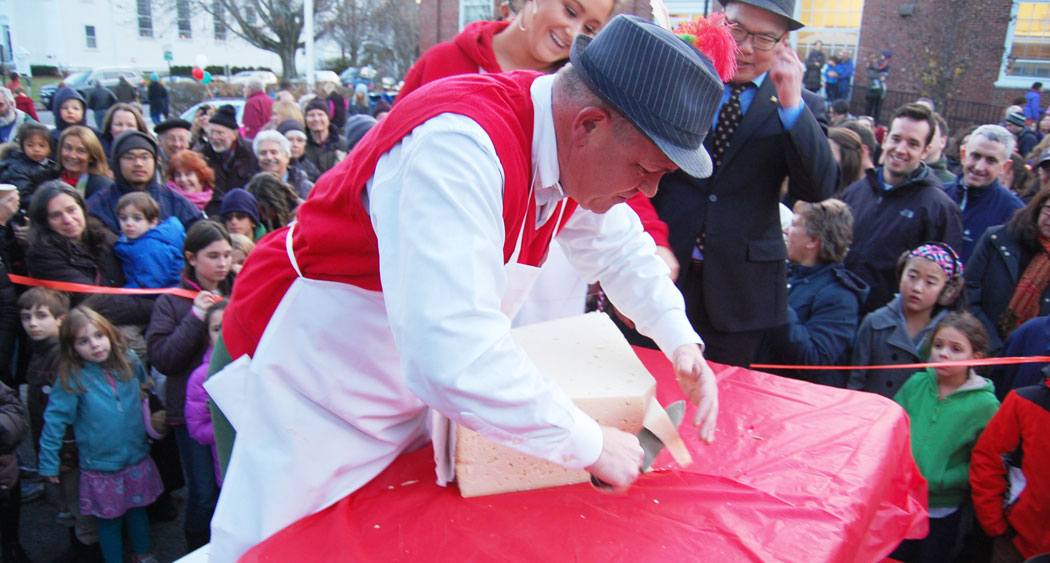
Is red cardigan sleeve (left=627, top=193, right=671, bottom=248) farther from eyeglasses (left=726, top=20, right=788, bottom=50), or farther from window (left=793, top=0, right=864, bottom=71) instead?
window (left=793, top=0, right=864, bottom=71)

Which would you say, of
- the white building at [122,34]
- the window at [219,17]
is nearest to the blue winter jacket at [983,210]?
the window at [219,17]

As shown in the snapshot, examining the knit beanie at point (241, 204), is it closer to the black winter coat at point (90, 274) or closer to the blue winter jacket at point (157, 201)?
the blue winter jacket at point (157, 201)

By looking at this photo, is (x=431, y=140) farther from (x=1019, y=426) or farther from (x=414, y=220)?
(x=1019, y=426)

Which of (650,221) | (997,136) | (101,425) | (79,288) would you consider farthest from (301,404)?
(997,136)

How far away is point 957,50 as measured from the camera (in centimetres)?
1427

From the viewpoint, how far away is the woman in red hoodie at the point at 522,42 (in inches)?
89.7

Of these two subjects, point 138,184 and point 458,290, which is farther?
point 138,184

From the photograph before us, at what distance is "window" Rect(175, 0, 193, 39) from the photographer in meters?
28.5

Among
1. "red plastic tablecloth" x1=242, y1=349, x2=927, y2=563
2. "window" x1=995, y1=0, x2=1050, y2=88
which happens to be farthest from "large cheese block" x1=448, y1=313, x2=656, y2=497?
"window" x1=995, y1=0, x2=1050, y2=88

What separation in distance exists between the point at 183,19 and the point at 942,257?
3404 cm

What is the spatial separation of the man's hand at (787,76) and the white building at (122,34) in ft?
94.0

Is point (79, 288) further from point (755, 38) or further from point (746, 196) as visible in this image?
point (755, 38)

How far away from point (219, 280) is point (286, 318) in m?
2.04

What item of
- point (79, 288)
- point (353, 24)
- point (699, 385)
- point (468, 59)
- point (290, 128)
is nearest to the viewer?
point (699, 385)
